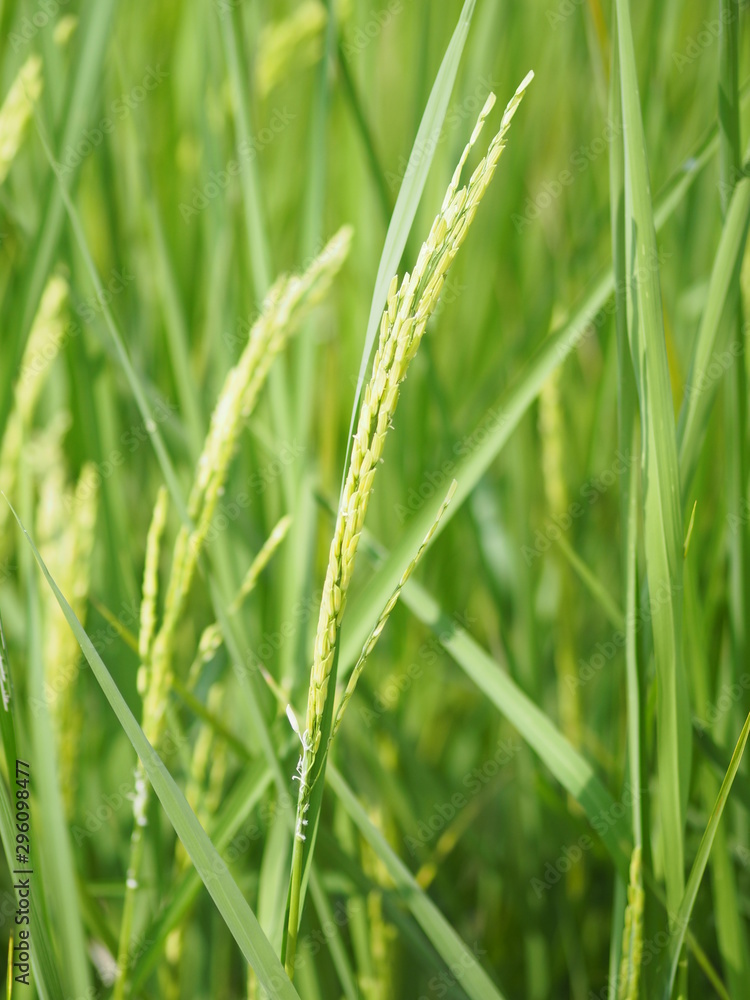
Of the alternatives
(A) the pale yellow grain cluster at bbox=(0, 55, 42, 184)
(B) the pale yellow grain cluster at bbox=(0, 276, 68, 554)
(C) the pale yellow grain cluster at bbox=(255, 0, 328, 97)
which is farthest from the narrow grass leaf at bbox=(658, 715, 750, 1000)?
(C) the pale yellow grain cluster at bbox=(255, 0, 328, 97)

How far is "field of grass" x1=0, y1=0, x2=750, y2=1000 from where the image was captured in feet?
2.34

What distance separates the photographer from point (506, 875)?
49.0 inches

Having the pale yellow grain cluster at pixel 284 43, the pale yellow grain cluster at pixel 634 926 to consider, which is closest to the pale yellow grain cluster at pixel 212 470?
the pale yellow grain cluster at pixel 634 926

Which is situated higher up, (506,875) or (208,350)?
(208,350)

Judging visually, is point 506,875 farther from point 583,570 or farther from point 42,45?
point 42,45

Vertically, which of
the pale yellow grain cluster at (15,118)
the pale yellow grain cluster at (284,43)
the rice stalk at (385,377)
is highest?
the pale yellow grain cluster at (284,43)

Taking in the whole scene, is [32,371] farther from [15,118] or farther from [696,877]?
[696,877]

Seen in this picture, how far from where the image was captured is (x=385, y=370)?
537mm

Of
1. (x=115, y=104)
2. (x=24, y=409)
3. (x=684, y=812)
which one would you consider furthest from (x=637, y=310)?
(x=115, y=104)

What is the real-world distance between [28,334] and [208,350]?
0.42m

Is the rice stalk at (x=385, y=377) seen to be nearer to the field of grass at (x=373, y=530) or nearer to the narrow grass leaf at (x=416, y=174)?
the field of grass at (x=373, y=530)

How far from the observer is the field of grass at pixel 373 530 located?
712 mm

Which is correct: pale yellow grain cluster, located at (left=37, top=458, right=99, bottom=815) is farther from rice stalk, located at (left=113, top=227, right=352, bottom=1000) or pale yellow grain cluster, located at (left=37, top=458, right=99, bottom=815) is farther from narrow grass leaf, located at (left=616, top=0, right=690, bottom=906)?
narrow grass leaf, located at (left=616, top=0, right=690, bottom=906)

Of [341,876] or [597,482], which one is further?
[597,482]
